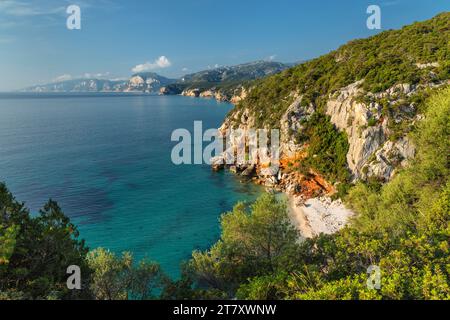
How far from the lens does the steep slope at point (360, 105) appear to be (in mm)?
39562

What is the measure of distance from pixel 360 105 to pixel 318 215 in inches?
666

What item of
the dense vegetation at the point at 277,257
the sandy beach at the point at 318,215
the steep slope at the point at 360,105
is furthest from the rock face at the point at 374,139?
the dense vegetation at the point at 277,257

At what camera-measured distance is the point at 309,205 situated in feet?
135

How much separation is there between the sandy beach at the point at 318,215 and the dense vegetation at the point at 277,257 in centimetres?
1115

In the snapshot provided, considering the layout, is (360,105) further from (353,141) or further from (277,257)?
(277,257)

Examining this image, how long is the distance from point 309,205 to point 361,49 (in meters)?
37.5

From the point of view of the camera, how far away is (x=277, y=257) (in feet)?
56.9

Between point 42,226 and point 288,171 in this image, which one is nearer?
point 42,226

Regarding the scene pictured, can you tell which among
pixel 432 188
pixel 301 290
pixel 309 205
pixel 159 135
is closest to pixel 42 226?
pixel 301 290

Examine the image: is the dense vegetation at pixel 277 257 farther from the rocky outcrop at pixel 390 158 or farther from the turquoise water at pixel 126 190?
the rocky outcrop at pixel 390 158

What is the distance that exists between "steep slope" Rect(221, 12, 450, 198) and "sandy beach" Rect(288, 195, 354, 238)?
141 inches

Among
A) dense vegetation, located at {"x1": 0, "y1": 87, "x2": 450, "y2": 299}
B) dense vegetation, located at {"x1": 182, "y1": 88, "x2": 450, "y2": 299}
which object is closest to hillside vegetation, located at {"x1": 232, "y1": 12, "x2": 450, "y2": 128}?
dense vegetation, located at {"x1": 182, "y1": 88, "x2": 450, "y2": 299}

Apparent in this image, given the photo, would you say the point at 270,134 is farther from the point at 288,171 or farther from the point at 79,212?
the point at 79,212

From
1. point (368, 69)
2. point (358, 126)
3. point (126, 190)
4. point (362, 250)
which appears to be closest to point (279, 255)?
point (362, 250)
